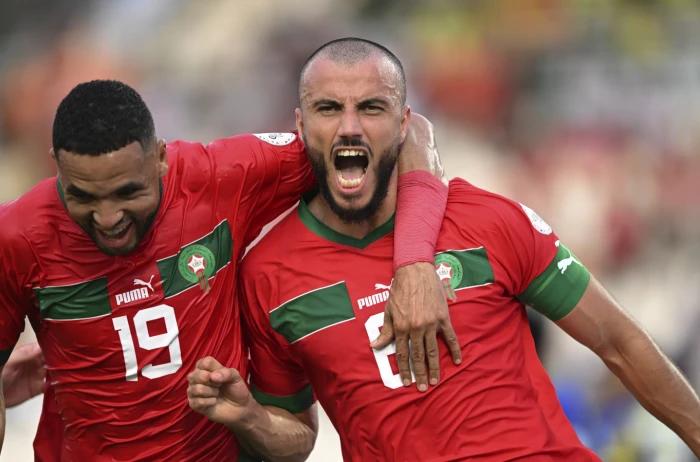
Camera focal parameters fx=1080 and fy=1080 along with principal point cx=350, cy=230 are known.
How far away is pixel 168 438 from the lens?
304cm

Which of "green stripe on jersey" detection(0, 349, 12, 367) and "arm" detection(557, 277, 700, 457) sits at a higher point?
"green stripe on jersey" detection(0, 349, 12, 367)

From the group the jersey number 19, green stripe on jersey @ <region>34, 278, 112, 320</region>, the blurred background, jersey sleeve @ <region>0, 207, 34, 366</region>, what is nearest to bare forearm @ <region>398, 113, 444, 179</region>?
the jersey number 19

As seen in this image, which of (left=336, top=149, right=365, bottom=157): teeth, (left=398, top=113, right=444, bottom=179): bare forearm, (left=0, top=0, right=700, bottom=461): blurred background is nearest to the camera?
(left=336, top=149, right=365, bottom=157): teeth

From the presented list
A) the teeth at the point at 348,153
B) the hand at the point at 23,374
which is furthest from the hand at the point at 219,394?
the hand at the point at 23,374

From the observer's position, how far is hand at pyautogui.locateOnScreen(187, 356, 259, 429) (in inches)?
107

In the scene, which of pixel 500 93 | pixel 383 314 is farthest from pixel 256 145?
pixel 500 93

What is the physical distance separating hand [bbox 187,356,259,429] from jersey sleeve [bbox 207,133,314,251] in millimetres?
504

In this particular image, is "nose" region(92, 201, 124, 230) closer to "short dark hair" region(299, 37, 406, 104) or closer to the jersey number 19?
the jersey number 19

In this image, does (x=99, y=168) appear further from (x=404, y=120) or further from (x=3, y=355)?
(x=404, y=120)

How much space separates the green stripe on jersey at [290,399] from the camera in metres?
3.17

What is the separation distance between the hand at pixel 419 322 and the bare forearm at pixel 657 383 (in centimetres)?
51

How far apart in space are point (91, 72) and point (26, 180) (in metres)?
0.82

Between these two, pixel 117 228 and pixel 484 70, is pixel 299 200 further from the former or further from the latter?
pixel 484 70

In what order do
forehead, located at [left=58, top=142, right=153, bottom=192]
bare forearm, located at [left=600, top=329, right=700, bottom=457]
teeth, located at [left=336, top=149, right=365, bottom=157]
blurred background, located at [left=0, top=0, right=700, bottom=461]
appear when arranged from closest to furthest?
forehead, located at [left=58, top=142, right=153, bottom=192], teeth, located at [left=336, top=149, right=365, bottom=157], bare forearm, located at [left=600, top=329, right=700, bottom=457], blurred background, located at [left=0, top=0, right=700, bottom=461]
